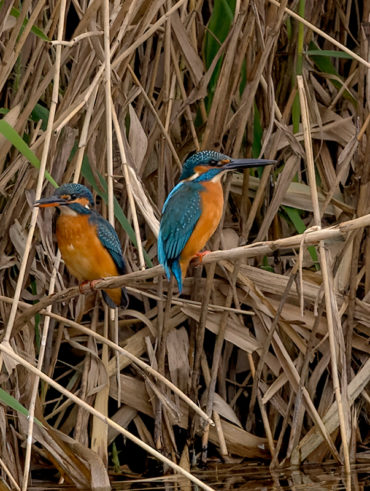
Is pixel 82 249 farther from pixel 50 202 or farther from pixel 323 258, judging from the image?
pixel 323 258

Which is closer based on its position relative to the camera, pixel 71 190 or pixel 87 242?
pixel 71 190

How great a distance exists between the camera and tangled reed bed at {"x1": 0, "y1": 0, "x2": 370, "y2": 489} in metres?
3.54

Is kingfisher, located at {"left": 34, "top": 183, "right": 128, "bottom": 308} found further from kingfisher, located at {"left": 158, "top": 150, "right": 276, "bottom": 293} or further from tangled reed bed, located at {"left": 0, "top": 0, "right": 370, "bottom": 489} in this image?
kingfisher, located at {"left": 158, "top": 150, "right": 276, "bottom": 293}

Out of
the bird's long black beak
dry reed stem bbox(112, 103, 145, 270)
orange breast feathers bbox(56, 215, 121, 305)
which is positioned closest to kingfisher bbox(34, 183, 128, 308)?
orange breast feathers bbox(56, 215, 121, 305)

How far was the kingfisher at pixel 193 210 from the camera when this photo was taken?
320 cm

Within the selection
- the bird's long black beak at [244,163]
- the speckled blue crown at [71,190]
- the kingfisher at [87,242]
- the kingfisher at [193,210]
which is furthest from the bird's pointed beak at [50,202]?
the bird's long black beak at [244,163]

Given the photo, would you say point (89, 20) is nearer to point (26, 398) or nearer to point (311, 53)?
point (311, 53)

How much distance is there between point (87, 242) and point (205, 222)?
492 millimetres

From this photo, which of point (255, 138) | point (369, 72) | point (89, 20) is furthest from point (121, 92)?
point (369, 72)

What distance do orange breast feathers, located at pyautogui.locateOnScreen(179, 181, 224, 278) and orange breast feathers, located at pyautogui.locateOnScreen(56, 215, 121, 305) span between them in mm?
367

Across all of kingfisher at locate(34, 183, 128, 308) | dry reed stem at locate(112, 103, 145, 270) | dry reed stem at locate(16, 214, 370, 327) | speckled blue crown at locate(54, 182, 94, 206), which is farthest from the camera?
kingfisher at locate(34, 183, 128, 308)

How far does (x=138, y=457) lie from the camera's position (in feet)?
13.0

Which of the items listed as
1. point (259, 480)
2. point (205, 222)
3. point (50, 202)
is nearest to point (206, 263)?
point (205, 222)

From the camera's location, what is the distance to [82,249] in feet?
11.5
